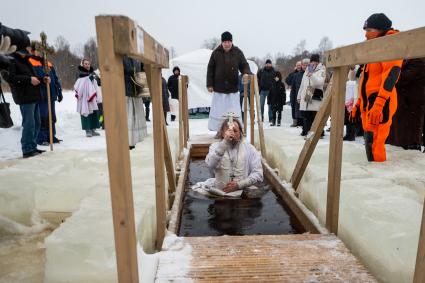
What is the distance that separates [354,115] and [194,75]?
30.1ft

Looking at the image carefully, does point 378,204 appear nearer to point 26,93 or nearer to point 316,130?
point 316,130

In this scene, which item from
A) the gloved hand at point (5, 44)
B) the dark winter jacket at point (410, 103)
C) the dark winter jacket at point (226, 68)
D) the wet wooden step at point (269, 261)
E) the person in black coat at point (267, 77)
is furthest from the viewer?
the person in black coat at point (267, 77)

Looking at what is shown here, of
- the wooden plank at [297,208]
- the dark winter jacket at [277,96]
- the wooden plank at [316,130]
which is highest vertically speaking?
the dark winter jacket at [277,96]

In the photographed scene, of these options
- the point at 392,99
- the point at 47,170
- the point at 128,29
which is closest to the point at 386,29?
the point at 392,99

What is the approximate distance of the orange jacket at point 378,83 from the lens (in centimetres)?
327

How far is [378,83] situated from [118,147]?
10.5 ft

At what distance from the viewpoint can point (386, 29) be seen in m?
3.54

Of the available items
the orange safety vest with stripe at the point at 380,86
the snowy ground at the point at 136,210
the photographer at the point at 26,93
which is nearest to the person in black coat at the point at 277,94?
the snowy ground at the point at 136,210

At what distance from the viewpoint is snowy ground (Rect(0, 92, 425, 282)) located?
5.87ft

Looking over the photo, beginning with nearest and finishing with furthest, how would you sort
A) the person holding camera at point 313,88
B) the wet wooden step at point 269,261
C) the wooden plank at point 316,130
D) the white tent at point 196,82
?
the wet wooden step at point 269,261
the wooden plank at point 316,130
the person holding camera at point 313,88
the white tent at point 196,82

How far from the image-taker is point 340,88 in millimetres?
2258

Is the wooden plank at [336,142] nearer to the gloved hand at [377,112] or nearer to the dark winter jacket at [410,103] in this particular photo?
the gloved hand at [377,112]

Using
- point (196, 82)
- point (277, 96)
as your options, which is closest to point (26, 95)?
point (277, 96)

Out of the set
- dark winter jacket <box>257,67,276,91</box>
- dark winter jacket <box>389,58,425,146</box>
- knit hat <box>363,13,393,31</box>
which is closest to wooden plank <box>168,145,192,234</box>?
knit hat <box>363,13,393,31</box>
